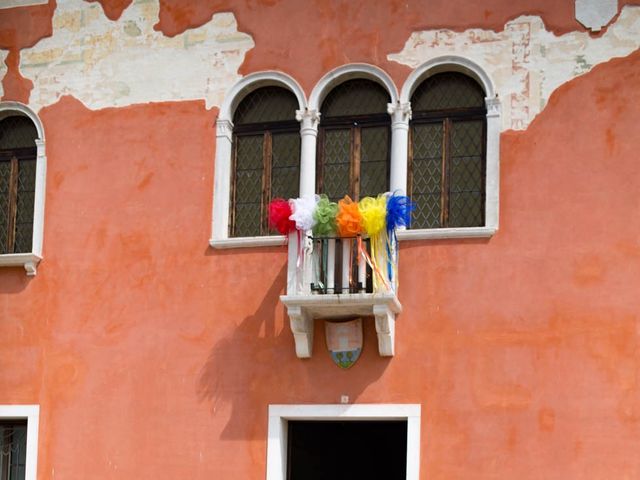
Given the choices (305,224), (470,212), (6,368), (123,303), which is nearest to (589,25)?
(470,212)

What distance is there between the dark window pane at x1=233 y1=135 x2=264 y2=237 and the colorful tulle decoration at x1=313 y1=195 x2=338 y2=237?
3.76 ft

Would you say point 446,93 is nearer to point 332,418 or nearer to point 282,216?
point 282,216

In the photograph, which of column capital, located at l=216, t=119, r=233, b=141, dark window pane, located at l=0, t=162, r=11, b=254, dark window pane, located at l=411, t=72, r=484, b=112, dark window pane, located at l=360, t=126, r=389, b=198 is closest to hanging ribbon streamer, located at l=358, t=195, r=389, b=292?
dark window pane, located at l=360, t=126, r=389, b=198

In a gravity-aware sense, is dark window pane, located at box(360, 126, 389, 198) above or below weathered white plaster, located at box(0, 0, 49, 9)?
below

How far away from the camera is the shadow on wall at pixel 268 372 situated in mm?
14906

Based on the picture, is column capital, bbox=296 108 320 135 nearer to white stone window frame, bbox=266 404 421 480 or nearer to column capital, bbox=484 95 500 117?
column capital, bbox=484 95 500 117

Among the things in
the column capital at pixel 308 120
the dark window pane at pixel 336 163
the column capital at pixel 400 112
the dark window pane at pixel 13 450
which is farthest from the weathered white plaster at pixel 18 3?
the dark window pane at pixel 13 450

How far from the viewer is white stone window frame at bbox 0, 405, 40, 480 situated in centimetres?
1577

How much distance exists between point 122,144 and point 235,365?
282 centimetres

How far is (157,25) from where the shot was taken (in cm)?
1633

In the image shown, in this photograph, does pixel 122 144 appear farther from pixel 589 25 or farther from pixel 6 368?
pixel 589 25

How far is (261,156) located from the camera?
15922 mm

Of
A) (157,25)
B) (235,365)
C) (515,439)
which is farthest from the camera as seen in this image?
(157,25)

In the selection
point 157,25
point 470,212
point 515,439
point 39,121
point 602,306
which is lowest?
point 515,439
